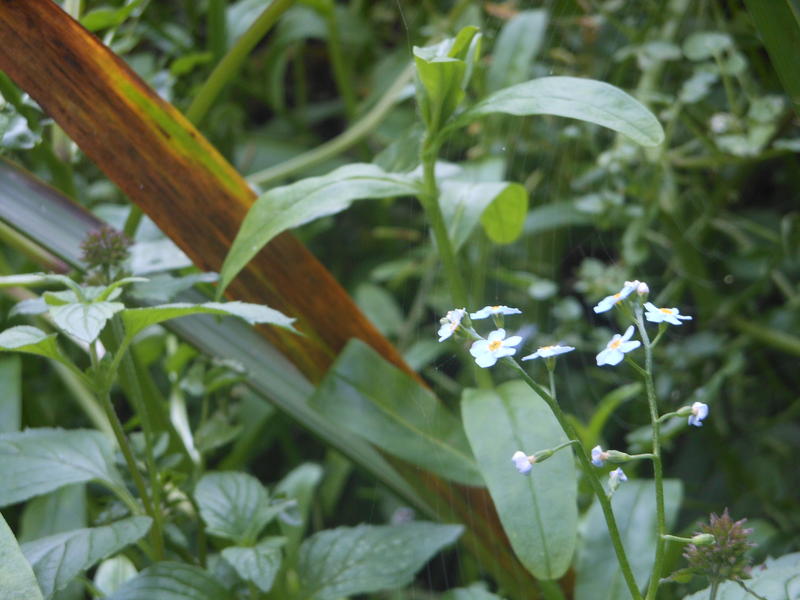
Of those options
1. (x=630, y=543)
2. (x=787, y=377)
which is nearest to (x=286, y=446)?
(x=630, y=543)

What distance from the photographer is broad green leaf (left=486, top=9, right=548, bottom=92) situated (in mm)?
914

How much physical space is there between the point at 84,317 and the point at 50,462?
0.14 m

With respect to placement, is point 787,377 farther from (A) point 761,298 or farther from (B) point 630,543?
(B) point 630,543

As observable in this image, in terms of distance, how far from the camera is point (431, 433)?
66 centimetres

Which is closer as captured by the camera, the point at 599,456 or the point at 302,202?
the point at 599,456

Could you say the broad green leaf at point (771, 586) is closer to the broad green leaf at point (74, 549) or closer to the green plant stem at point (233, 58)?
the broad green leaf at point (74, 549)

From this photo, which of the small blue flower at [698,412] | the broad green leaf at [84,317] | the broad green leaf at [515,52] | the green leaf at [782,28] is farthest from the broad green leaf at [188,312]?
the broad green leaf at [515,52]

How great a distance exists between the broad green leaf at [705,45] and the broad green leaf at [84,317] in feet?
2.12

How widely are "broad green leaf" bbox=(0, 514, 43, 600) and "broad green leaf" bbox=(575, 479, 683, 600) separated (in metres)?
0.39

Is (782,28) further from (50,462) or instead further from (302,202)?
(50,462)

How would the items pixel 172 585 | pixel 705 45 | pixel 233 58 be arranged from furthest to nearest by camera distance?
pixel 705 45, pixel 233 58, pixel 172 585

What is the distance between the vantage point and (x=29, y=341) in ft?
1.56

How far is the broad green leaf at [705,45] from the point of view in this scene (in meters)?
0.85

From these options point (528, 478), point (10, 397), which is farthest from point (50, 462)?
point (528, 478)
